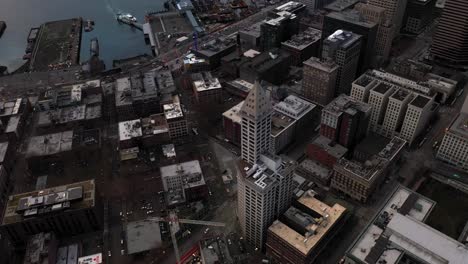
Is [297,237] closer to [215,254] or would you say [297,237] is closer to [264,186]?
[264,186]

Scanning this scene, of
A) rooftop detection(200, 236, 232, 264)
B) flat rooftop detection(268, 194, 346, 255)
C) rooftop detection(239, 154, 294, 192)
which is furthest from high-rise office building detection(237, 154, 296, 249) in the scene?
rooftop detection(200, 236, 232, 264)

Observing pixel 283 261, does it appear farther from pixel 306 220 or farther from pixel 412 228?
pixel 412 228

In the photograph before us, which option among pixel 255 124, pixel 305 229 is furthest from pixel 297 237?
pixel 255 124

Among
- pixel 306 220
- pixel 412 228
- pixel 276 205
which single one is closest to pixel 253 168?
pixel 276 205

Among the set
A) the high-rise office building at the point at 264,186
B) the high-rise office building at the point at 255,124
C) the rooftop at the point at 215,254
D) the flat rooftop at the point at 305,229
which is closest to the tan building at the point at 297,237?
the flat rooftop at the point at 305,229

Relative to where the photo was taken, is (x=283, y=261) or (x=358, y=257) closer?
(x=358, y=257)

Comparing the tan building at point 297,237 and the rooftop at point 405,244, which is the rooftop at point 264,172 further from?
the rooftop at point 405,244
